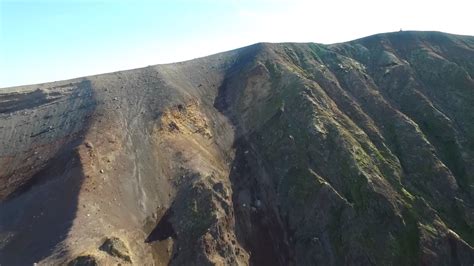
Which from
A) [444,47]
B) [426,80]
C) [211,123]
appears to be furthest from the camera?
[444,47]

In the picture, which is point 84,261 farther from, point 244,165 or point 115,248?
point 244,165

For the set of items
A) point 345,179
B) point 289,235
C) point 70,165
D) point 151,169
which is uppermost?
point 70,165

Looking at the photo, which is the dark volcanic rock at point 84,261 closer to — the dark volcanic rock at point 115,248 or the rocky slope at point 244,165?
the rocky slope at point 244,165

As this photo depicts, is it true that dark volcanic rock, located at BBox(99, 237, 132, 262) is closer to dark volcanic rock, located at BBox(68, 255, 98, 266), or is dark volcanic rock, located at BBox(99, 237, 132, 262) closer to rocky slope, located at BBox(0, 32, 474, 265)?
rocky slope, located at BBox(0, 32, 474, 265)

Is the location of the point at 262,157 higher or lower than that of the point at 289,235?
higher

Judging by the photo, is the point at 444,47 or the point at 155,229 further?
the point at 444,47

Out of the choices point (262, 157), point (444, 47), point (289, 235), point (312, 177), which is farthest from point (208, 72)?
point (444, 47)

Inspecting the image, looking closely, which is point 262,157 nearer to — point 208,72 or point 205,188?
point 205,188

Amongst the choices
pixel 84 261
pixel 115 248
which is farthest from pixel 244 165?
pixel 84 261

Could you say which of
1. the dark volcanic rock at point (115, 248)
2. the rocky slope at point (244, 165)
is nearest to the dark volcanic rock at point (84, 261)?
the rocky slope at point (244, 165)

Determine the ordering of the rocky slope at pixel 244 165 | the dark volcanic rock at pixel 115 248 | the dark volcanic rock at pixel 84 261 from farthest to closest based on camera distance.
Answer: the rocky slope at pixel 244 165 → the dark volcanic rock at pixel 115 248 → the dark volcanic rock at pixel 84 261
